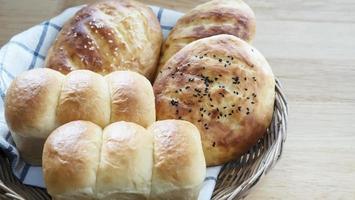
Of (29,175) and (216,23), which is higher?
(216,23)

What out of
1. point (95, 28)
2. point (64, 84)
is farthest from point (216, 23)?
point (64, 84)

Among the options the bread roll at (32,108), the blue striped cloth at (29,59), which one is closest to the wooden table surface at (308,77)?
the blue striped cloth at (29,59)

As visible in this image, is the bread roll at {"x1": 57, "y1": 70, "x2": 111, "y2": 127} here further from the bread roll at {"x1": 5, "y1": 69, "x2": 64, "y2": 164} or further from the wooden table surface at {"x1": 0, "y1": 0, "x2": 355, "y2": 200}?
the wooden table surface at {"x1": 0, "y1": 0, "x2": 355, "y2": 200}

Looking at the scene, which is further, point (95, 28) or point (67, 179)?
point (95, 28)

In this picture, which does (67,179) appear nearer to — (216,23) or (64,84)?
(64,84)

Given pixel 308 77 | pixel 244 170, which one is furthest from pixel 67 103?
pixel 308 77

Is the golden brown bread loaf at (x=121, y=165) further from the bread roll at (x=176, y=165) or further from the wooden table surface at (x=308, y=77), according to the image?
the wooden table surface at (x=308, y=77)

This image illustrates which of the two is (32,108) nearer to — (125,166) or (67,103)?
(67,103)
